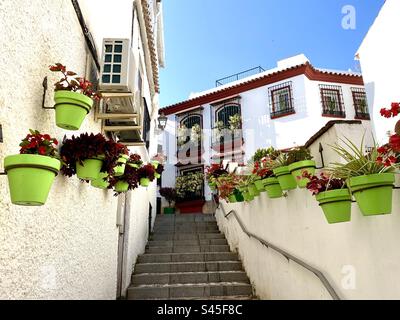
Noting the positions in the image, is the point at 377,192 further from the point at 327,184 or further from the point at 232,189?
the point at 232,189

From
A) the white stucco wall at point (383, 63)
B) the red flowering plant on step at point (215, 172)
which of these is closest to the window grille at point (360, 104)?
the white stucco wall at point (383, 63)

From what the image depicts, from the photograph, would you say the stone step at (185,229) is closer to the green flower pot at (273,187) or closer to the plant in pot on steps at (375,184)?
the green flower pot at (273,187)

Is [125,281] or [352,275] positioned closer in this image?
[352,275]

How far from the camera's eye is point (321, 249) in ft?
10.6

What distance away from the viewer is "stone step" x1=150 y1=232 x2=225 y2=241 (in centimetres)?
851

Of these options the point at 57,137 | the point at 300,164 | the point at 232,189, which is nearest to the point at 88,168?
the point at 57,137

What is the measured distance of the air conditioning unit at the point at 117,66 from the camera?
3365mm

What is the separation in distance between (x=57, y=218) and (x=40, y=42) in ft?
4.22

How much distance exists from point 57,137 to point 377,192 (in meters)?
2.29

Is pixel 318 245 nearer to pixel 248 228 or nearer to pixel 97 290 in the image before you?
pixel 97 290

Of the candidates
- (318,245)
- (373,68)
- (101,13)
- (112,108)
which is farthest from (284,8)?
(318,245)

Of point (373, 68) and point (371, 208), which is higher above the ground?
point (373, 68)

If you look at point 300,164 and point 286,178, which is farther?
point 286,178

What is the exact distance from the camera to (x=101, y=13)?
408 centimetres
